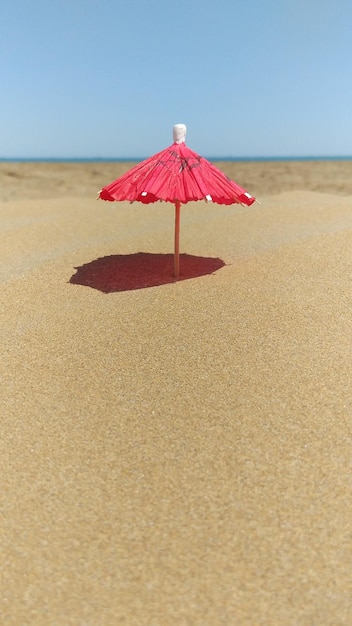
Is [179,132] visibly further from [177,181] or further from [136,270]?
[136,270]

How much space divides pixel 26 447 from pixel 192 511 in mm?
827

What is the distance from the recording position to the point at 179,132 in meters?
4.57

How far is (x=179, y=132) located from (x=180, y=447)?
2.85 meters

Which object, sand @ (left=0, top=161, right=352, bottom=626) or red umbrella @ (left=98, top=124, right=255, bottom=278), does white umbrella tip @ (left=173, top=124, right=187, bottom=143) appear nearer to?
red umbrella @ (left=98, top=124, right=255, bottom=278)

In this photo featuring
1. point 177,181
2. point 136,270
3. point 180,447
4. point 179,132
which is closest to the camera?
point 180,447

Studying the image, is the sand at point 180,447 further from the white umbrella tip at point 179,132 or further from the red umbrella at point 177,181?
the white umbrella tip at point 179,132

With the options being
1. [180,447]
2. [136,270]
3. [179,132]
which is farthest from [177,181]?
[180,447]

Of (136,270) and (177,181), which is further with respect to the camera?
(136,270)

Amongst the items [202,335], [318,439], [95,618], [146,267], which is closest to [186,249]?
[146,267]

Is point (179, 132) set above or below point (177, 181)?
above

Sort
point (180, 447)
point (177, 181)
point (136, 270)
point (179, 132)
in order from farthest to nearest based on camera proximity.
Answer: point (136, 270) < point (179, 132) < point (177, 181) < point (180, 447)

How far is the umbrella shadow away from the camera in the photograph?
14.9 ft

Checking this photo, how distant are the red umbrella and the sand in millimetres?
628

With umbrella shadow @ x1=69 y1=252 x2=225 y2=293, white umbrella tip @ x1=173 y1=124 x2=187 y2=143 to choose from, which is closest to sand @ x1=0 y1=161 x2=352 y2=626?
umbrella shadow @ x1=69 y1=252 x2=225 y2=293
